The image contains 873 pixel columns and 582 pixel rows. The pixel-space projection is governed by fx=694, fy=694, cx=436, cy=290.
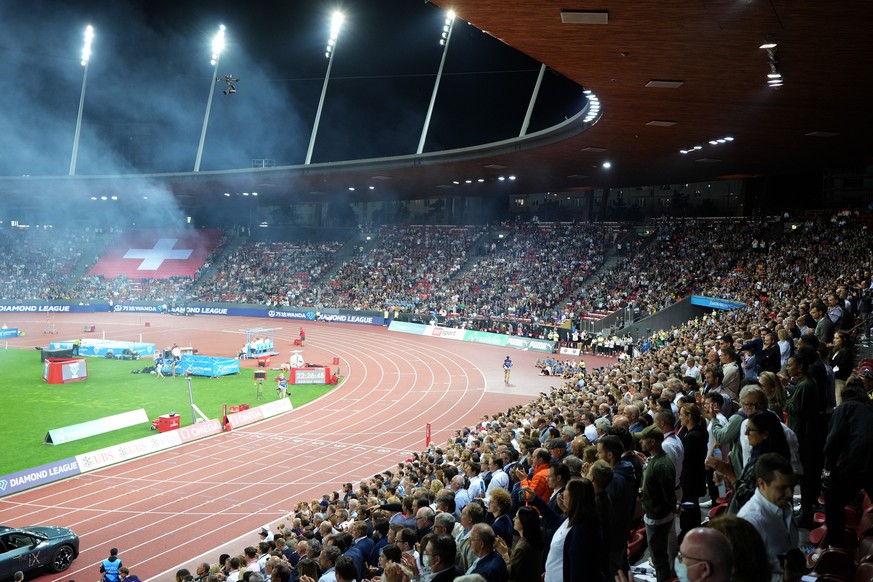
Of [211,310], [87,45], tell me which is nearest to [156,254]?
[211,310]

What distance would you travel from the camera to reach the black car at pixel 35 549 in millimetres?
13172

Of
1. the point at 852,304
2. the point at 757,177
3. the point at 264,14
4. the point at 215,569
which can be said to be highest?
the point at 264,14

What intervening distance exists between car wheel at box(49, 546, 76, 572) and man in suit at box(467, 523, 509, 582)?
41.0 ft

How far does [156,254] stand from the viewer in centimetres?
7150

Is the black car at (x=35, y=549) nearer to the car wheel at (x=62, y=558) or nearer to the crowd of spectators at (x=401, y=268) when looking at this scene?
the car wheel at (x=62, y=558)

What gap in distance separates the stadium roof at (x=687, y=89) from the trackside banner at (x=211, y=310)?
13.9 meters

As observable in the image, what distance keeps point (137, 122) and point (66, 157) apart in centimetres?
676

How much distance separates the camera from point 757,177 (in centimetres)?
4403

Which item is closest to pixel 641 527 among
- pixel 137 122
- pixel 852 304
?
pixel 852 304

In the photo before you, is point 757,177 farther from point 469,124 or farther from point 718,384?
point 718,384

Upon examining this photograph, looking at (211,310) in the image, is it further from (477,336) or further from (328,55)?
(477,336)

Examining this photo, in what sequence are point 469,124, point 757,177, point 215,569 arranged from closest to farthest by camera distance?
point 215,569, point 469,124, point 757,177

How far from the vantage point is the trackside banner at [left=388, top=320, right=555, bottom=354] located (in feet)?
137

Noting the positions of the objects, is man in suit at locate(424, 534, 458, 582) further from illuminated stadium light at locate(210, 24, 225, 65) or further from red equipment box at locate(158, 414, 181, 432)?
illuminated stadium light at locate(210, 24, 225, 65)
